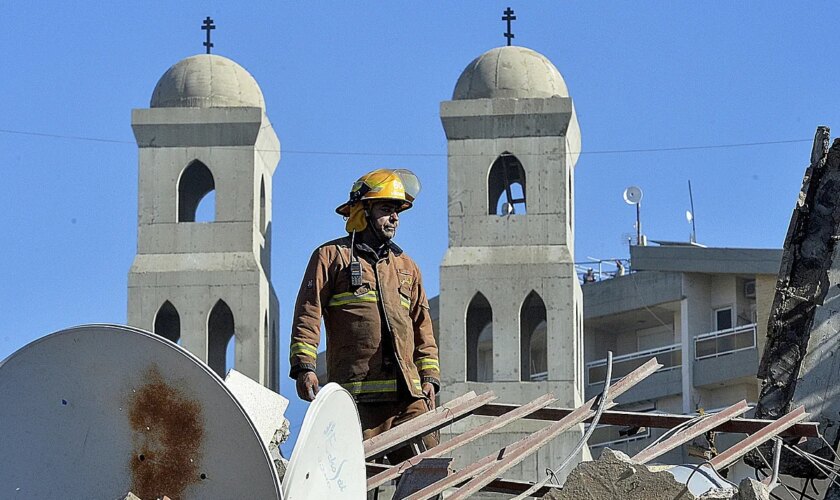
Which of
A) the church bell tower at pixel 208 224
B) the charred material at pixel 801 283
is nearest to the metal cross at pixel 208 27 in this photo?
the church bell tower at pixel 208 224

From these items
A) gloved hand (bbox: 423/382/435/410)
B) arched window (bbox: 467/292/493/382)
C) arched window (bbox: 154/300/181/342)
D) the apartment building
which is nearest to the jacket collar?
gloved hand (bbox: 423/382/435/410)

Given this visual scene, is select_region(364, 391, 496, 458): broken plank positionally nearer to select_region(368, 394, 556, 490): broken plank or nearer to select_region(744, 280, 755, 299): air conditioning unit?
select_region(368, 394, 556, 490): broken plank

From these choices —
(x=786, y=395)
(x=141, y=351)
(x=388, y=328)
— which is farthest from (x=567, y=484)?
(x=786, y=395)

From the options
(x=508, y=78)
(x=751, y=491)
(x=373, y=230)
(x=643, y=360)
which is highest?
(x=508, y=78)

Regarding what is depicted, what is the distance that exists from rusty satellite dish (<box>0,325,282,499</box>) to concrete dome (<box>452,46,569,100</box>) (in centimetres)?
3586

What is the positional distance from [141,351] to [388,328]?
357 cm

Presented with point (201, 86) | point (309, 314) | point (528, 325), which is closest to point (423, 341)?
point (309, 314)

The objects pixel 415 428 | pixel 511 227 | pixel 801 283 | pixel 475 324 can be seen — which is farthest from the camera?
pixel 475 324

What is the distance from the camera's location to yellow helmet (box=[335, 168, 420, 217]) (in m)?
10.4

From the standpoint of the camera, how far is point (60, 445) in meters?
7.25

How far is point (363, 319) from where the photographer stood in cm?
1049

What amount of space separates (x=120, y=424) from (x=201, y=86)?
37513 mm

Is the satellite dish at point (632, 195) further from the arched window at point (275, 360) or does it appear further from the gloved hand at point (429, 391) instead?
the gloved hand at point (429, 391)

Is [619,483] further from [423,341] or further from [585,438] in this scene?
[423,341]
